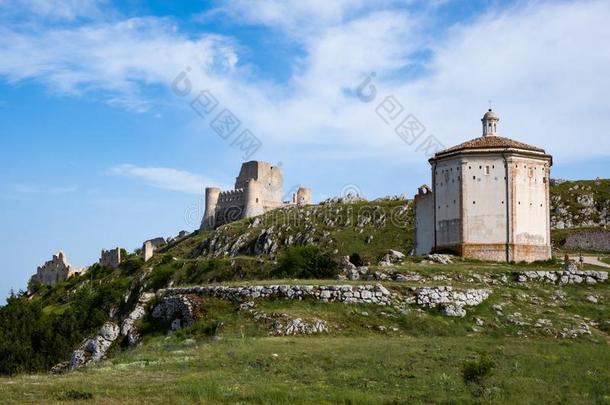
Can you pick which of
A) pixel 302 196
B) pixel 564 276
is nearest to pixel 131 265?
pixel 302 196

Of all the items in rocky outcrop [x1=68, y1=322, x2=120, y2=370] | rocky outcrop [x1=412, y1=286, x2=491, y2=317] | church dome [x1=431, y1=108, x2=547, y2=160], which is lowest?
rocky outcrop [x1=68, y1=322, x2=120, y2=370]

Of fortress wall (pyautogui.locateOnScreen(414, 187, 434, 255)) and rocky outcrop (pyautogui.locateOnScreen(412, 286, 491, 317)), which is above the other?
fortress wall (pyautogui.locateOnScreen(414, 187, 434, 255))

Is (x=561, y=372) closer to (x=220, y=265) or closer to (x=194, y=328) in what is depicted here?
(x=194, y=328)

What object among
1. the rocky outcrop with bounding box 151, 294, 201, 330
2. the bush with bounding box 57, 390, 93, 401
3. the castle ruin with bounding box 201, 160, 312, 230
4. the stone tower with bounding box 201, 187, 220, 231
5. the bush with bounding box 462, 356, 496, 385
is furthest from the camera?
the stone tower with bounding box 201, 187, 220, 231

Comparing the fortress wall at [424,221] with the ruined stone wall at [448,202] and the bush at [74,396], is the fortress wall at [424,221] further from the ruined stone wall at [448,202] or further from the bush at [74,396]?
the bush at [74,396]

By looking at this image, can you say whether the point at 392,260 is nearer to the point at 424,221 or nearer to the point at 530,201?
the point at 424,221

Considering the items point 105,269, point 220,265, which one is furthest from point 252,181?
point 220,265

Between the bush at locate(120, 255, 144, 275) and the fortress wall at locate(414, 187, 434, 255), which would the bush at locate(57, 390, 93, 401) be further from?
the bush at locate(120, 255, 144, 275)

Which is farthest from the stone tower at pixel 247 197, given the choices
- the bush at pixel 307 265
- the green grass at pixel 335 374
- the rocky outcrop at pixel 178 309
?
the green grass at pixel 335 374

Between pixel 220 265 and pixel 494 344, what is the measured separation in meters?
59.0

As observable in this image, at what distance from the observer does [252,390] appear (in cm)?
1741

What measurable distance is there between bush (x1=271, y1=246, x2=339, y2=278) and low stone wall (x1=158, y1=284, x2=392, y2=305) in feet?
37.6

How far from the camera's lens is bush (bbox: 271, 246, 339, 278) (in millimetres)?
44469

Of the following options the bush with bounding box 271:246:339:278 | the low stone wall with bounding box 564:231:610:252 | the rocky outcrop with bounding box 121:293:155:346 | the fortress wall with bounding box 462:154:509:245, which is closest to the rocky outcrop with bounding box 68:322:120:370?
the rocky outcrop with bounding box 121:293:155:346
